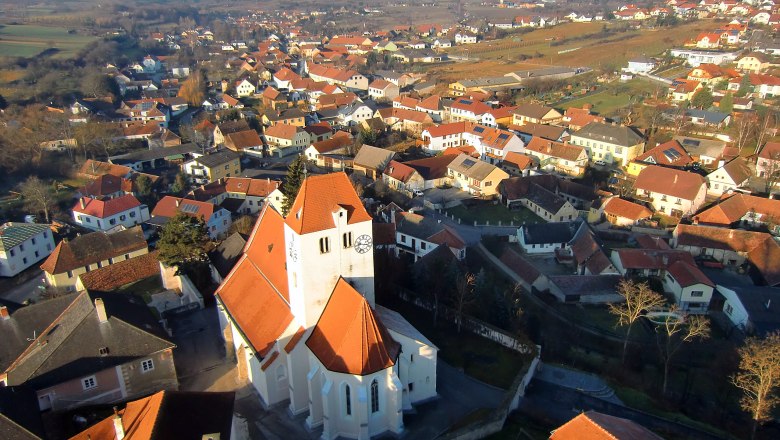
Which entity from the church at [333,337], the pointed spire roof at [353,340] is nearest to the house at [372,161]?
the church at [333,337]

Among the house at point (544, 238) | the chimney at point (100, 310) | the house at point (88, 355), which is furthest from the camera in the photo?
the house at point (544, 238)

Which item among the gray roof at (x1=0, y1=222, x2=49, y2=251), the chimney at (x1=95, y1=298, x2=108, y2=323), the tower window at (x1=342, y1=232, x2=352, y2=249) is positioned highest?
the tower window at (x1=342, y1=232, x2=352, y2=249)

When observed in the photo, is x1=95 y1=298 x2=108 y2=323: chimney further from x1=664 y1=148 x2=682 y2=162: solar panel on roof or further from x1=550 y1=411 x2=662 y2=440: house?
x1=664 y1=148 x2=682 y2=162: solar panel on roof

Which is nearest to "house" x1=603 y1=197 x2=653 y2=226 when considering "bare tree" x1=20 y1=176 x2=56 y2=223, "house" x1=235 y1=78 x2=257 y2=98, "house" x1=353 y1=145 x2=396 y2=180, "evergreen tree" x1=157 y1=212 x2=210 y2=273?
"house" x1=353 y1=145 x2=396 y2=180

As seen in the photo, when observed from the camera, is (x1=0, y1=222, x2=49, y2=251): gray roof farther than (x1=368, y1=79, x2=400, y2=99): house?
No

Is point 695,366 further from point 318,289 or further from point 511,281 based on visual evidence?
point 318,289

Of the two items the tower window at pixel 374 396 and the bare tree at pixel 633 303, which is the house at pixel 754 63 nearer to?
the bare tree at pixel 633 303
